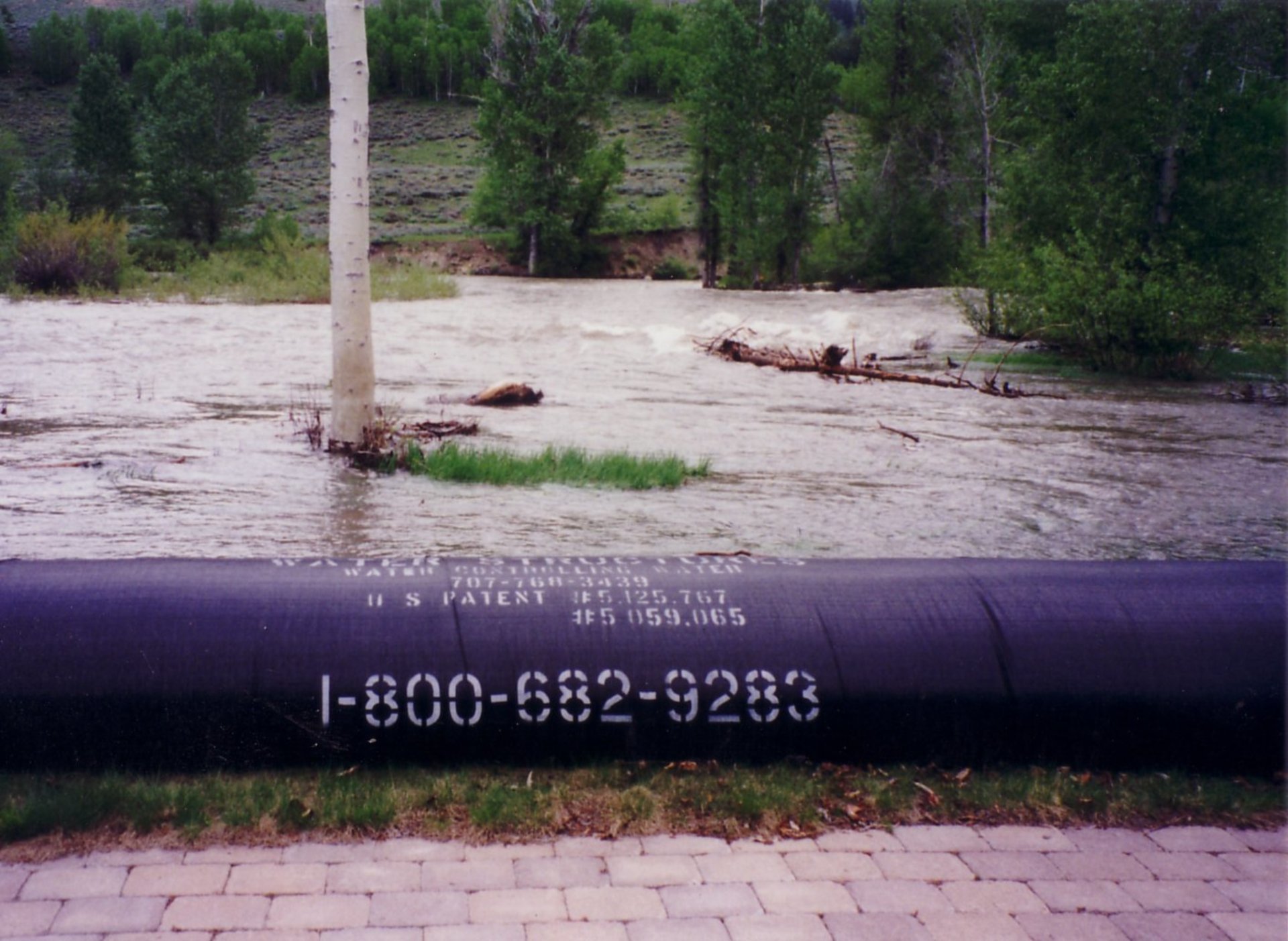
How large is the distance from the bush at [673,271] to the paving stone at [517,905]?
59.4 meters

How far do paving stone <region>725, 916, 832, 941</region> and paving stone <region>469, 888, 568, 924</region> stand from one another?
16.5 inches

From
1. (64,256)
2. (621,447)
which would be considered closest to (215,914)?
(621,447)

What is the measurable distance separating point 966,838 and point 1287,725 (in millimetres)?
1374

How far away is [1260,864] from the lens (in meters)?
3.45

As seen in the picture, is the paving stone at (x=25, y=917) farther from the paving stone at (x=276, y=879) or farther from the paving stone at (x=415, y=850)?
the paving stone at (x=415, y=850)

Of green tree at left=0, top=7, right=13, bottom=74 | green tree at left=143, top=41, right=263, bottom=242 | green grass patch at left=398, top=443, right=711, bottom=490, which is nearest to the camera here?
green grass patch at left=398, top=443, right=711, bottom=490

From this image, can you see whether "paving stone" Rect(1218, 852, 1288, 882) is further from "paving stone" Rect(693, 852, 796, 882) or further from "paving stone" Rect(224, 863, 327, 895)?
"paving stone" Rect(224, 863, 327, 895)

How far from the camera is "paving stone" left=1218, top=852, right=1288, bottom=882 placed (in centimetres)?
337

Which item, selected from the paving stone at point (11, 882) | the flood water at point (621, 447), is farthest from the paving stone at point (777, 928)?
the flood water at point (621, 447)

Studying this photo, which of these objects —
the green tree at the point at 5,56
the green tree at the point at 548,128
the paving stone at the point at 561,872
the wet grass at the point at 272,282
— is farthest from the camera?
the green tree at the point at 5,56

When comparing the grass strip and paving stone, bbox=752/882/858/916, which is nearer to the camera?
paving stone, bbox=752/882/858/916

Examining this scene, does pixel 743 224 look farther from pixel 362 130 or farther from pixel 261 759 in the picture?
pixel 261 759

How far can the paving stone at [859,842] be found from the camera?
3.45 meters

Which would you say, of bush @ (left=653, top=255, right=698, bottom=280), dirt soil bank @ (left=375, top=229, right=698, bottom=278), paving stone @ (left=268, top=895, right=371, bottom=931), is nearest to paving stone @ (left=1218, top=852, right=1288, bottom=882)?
paving stone @ (left=268, top=895, right=371, bottom=931)
